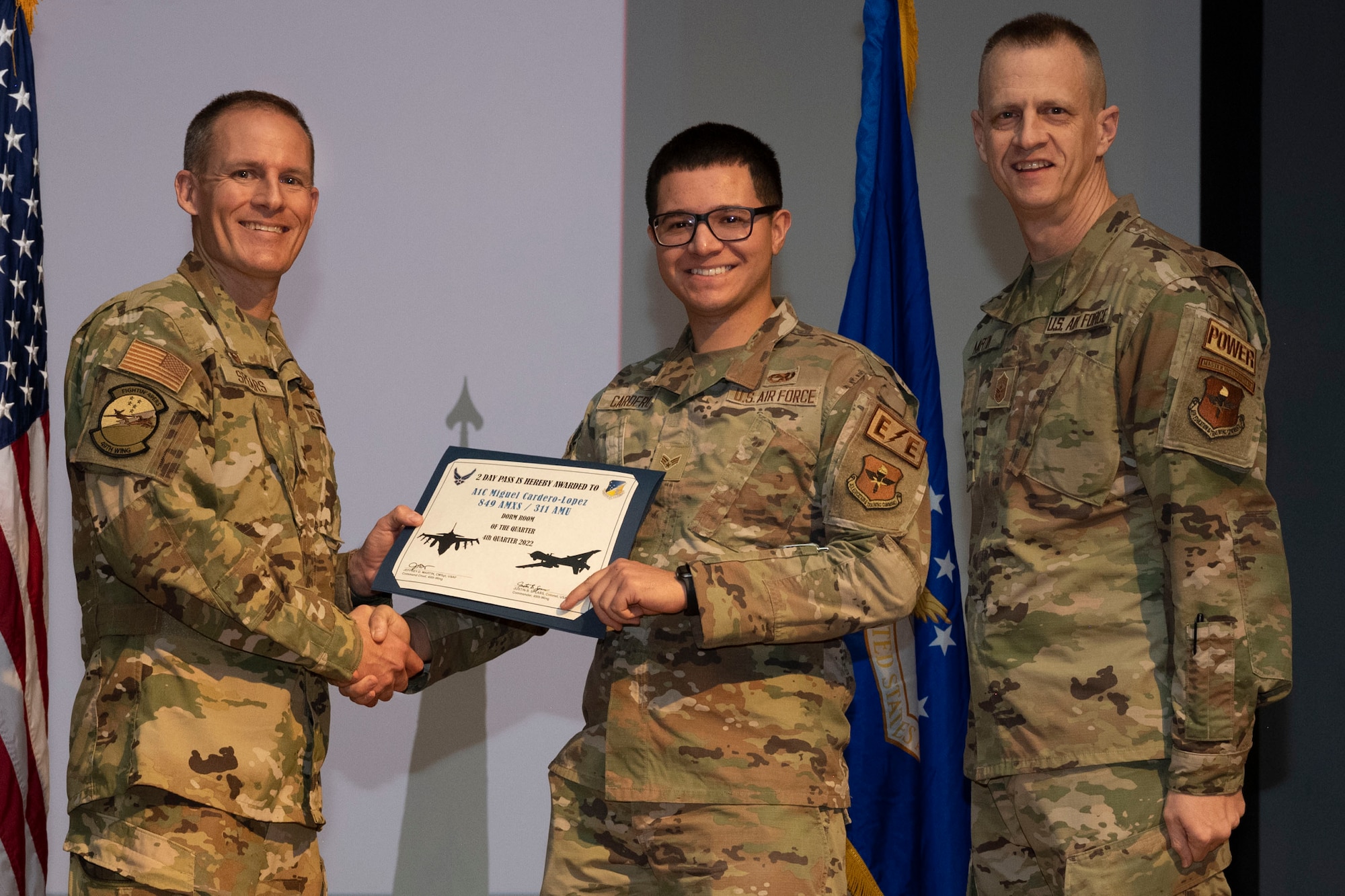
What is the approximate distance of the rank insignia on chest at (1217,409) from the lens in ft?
5.99

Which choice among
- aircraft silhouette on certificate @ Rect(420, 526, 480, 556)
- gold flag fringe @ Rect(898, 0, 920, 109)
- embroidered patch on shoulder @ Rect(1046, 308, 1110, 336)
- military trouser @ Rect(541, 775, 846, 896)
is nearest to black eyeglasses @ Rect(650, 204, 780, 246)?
embroidered patch on shoulder @ Rect(1046, 308, 1110, 336)

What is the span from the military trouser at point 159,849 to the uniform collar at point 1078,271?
1797mm

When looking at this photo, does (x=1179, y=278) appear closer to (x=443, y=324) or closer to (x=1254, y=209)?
(x=1254, y=209)

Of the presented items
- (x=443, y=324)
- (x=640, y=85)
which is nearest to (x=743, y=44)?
(x=640, y=85)

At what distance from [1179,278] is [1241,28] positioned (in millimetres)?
2066

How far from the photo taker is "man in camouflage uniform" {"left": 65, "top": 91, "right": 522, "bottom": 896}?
192 centimetres

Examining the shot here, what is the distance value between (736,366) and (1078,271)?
694mm

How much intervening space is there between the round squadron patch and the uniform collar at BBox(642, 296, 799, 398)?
3.05 feet

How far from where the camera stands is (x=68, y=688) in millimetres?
3383

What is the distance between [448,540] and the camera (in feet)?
7.34

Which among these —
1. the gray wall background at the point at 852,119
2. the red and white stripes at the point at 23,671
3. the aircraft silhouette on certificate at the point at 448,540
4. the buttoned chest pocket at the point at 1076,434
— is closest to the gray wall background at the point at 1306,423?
the gray wall background at the point at 852,119

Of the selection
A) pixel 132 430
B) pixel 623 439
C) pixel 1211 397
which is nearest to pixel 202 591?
pixel 132 430

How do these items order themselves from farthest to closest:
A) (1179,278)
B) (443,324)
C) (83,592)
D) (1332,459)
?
(443,324) < (1332,459) < (83,592) < (1179,278)

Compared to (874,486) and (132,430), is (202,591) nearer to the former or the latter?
(132,430)
